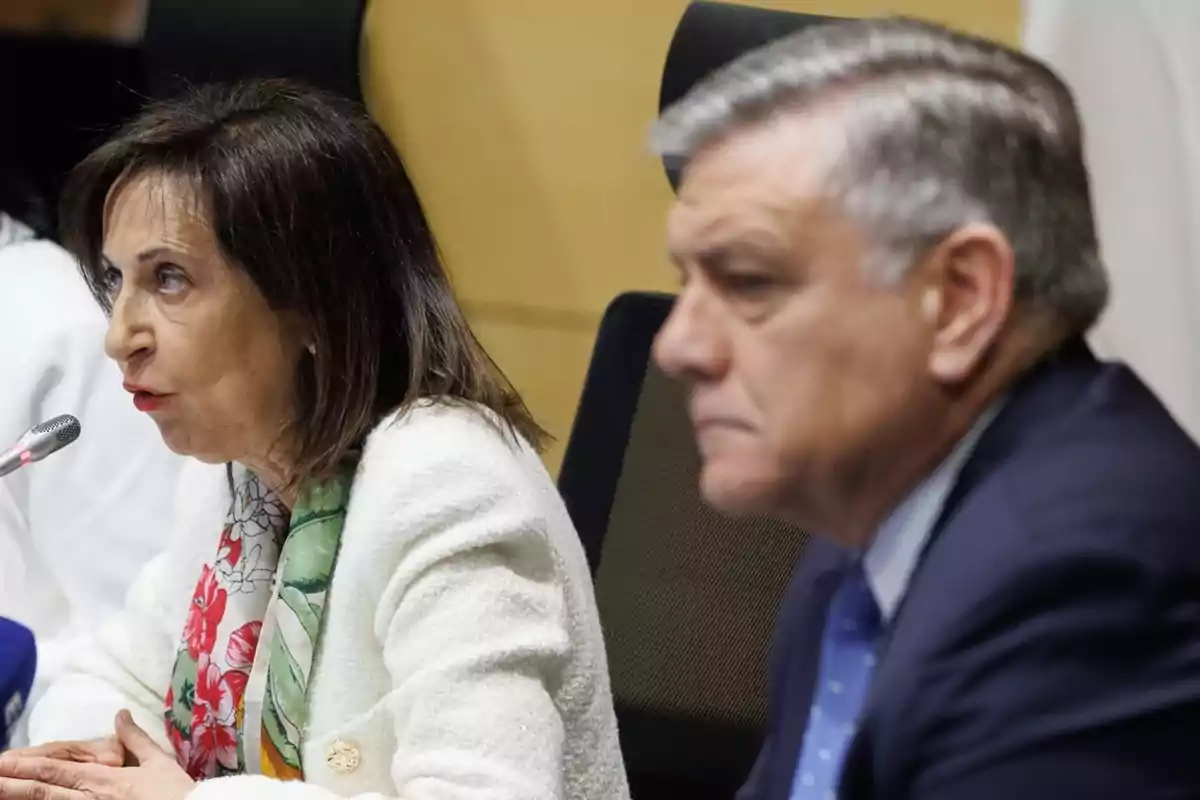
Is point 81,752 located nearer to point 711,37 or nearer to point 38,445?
point 38,445

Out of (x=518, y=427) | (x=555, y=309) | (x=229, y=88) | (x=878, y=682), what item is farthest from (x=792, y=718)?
(x=555, y=309)

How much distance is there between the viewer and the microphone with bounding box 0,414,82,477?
1025mm

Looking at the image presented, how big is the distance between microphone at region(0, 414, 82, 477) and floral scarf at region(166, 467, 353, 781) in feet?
0.61

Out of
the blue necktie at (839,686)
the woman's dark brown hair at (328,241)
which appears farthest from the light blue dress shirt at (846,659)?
the woman's dark brown hair at (328,241)

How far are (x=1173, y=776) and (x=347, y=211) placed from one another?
720 mm

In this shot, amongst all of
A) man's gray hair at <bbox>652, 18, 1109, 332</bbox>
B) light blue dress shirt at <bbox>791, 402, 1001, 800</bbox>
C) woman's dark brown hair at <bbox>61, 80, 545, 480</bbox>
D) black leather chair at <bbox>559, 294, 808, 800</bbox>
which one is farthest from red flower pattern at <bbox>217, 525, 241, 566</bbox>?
man's gray hair at <bbox>652, 18, 1109, 332</bbox>

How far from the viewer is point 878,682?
24.3 inches

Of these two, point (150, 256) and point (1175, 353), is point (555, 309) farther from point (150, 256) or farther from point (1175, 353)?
point (150, 256)

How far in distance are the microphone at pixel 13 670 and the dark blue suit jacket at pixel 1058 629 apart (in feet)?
2.35

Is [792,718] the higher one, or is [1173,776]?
[1173,776]

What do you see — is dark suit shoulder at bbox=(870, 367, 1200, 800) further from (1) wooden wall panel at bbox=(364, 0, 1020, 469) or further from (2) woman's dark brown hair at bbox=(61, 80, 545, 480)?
(1) wooden wall panel at bbox=(364, 0, 1020, 469)

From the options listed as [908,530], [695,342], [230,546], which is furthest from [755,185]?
[230,546]

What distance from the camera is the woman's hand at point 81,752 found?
1062mm

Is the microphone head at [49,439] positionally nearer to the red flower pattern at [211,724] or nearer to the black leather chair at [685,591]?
the red flower pattern at [211,724]
